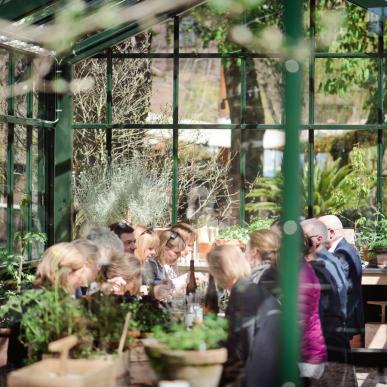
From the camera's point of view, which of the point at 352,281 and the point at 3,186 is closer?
the point at 352,281

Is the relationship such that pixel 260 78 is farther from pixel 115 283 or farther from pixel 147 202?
pixel 115 283

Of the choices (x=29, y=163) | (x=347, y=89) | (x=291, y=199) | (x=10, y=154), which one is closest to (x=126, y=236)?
(x=10, y=154)

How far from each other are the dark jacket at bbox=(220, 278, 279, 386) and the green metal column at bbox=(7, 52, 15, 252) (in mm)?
5284

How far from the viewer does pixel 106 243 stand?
6426 mm

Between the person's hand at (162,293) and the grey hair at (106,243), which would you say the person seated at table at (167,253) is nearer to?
the grey hair at (106,243)

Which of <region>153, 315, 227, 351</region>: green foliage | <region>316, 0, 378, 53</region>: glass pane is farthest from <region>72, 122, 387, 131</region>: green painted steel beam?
<region>153, 315, 227, 351</region>: green foliage

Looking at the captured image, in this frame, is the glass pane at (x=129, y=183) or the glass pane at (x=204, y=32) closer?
A: the glass pane at (x=129, y=183)

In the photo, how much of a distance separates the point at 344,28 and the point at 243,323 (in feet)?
25.1

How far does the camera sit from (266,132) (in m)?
11.4

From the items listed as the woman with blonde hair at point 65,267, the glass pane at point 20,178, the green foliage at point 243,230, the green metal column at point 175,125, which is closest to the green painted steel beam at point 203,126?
the green metal column at point 175,125

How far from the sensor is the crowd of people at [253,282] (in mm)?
4074

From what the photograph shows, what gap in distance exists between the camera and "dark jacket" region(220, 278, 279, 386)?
12.8 ft

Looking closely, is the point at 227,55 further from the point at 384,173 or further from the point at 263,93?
the point at 384,173

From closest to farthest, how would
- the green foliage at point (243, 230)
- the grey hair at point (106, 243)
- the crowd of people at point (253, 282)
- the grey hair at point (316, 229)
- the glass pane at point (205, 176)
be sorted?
the crowd of people at point (253, 282)
the grey hair at point (106, 243)
the grey hair at point (316, 229)
the green foliage at point (243, 230)
the glass pane at point (205, 176)
